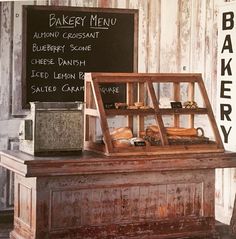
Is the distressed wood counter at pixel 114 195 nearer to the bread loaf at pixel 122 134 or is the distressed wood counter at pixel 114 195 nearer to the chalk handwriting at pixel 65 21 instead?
the bread loaf at pixel 122 134

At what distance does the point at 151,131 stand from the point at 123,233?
95 centimetres

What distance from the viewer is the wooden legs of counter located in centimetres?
486

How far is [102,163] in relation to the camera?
4.90 meters

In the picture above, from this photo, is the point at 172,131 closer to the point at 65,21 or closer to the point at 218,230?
the point at 218,230

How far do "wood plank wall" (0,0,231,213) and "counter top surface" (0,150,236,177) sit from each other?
1.40 m

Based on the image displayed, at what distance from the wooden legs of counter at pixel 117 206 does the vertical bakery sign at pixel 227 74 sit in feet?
3.22

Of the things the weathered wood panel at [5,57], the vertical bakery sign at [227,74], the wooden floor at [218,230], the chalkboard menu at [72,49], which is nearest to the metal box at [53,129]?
the wooden floor at [218,230]

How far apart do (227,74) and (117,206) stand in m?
2.11

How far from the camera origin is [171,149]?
17.1ft

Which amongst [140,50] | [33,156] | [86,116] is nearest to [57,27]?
[140,50]

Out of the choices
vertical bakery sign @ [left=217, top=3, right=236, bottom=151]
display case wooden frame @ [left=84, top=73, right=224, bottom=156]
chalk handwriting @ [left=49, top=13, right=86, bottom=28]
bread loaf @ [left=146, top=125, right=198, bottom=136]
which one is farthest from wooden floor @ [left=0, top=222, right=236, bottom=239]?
chalk handwriting @ [left=49, top=13, right=86, bottom=28]

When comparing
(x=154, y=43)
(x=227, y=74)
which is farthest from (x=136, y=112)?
(x=154, y=43)

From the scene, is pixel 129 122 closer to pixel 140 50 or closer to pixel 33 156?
pixel 33 156

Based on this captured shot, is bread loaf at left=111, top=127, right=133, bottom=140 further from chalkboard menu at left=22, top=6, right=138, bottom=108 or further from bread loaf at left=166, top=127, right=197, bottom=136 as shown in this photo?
chalkboard menu at left=22, top=6, right=138, bottom=108
